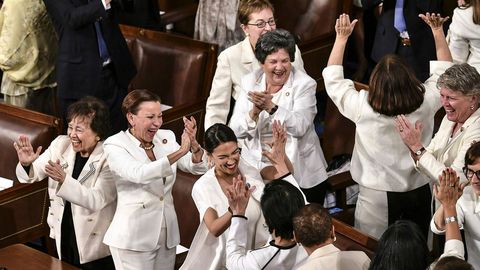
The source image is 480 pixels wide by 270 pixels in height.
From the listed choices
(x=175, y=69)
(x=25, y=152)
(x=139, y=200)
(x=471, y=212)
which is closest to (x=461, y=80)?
(x=471, y=212)

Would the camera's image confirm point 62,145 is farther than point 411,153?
Yes

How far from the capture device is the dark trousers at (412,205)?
4.84 metres

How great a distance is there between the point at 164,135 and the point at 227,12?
6.43ft

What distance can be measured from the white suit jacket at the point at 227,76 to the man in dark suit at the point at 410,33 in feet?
3.21

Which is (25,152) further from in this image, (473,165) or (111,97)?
(473,165)

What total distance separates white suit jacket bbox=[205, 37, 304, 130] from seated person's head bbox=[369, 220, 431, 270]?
165cm

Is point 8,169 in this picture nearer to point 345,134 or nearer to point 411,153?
point 345,134

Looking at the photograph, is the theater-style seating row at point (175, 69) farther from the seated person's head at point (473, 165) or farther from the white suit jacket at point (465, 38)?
the seated person's head at point (473, 165)

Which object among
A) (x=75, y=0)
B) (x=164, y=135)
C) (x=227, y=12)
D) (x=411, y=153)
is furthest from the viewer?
(x=227, y=12)

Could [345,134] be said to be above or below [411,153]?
below

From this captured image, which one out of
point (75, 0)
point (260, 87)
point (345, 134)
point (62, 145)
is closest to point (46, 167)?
point (62, 145)

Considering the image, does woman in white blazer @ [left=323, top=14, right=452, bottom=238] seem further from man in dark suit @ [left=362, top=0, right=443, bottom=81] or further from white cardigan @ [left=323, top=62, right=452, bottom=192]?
man in dark suit @ [left=362, top=0, right=443, bottom=81]

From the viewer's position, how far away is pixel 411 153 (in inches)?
183

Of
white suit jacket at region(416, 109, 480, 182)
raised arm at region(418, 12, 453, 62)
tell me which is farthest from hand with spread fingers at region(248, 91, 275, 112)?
raised arm at region(418, 12, 453, 62)
